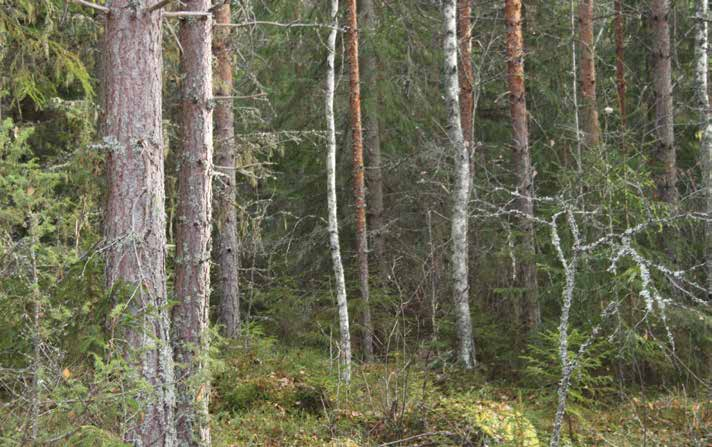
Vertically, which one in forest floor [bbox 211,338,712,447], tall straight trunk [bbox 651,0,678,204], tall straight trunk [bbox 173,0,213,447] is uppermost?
tall straight trunk [bbox 651,0,678,204]

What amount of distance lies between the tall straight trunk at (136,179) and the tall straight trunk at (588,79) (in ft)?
29.5

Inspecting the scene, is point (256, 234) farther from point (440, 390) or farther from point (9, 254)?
point (9, 254)

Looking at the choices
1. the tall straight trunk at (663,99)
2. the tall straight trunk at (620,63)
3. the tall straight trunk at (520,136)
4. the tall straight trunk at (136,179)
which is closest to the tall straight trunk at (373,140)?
the tall straight trunk at (520,136)

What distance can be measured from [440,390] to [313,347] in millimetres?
3845

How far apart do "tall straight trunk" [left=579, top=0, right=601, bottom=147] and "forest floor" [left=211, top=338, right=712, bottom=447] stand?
4443 millimetres

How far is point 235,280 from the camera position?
11.5m

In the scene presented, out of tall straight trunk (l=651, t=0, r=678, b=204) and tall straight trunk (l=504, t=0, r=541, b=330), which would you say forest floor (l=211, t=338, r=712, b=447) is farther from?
tall straight trunk (l=651, t=0, r=678, b=204)

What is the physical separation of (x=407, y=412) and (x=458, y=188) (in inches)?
188

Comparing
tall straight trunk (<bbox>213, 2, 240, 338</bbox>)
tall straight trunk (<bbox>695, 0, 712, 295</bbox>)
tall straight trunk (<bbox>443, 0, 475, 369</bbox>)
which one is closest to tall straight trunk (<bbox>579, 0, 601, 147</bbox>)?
tall straight trunk (<bbox>695, 0, 712, 295</bbox>)

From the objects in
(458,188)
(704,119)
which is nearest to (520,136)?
(458,188)

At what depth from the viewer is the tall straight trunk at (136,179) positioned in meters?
5.02

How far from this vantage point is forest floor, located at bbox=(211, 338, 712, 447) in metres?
7.34

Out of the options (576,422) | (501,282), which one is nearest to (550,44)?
(501,282)

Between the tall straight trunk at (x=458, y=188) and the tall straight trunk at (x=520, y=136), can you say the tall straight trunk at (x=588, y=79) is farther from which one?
the tall straight trunk at (x=458, y=188)
